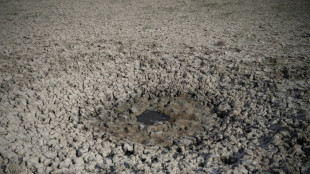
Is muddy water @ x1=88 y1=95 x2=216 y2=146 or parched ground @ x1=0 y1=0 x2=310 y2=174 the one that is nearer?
parched ground @ x1=0 y1=0 x2=310 y2=174

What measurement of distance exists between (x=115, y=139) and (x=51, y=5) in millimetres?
8091

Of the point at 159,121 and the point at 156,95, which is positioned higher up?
the point at 156,95

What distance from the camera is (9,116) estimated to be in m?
3.66

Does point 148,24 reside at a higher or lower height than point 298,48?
higher

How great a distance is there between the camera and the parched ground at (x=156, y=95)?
10.2 feet

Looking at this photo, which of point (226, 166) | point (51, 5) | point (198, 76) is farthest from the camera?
point (51, 5)

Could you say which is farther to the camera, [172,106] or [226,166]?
[172,106]

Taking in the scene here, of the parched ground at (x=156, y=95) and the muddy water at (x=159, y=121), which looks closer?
the parched ground at (x=156, y=95)

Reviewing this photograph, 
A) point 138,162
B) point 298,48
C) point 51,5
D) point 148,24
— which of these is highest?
point 51,5

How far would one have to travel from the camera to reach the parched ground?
10.2 ft

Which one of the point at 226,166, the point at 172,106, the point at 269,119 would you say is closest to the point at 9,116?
the point at 172,106

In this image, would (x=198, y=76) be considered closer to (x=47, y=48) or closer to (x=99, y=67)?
(x=99, y=67)

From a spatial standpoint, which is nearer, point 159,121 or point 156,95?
point 159,121

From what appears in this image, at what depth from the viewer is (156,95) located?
4672mm
